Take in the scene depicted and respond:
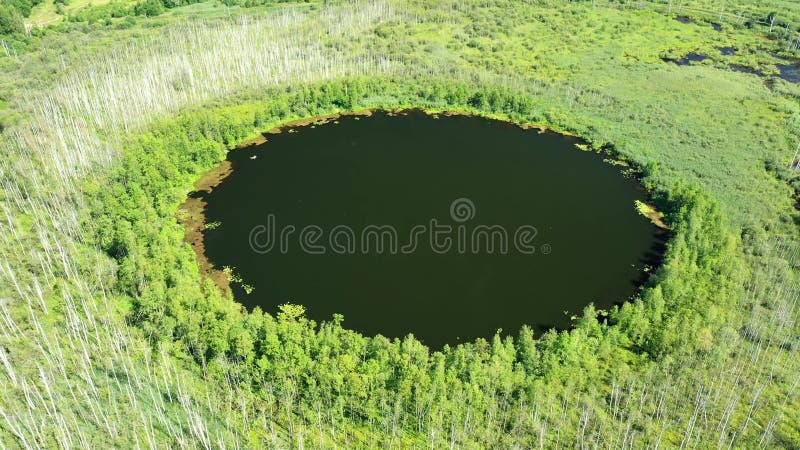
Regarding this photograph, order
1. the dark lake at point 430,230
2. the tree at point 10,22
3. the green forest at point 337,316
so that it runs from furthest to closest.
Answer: the tree at point 10,22, the dark lake at point 430,230, the green forest at point 337,316

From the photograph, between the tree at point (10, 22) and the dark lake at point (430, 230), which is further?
the tree at point (10, 22)

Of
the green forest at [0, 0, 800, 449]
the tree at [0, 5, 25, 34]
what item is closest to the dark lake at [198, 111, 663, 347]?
Answer: the green forest at [0, 0, 800, 449]

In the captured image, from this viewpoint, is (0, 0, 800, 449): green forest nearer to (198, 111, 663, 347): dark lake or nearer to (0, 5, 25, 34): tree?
(0, 5, 25, 34): tree

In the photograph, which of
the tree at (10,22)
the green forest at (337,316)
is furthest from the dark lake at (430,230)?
the tree at (10,22)

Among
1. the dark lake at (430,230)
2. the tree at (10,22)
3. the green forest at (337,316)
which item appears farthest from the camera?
the tree at (10,22)

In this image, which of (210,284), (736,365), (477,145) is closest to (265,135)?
(477,145)

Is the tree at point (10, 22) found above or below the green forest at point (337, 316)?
above

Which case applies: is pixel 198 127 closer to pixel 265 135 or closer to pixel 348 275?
pixel 265 135

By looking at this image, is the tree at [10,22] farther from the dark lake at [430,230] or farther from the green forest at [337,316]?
the dark lake at [430,230]
